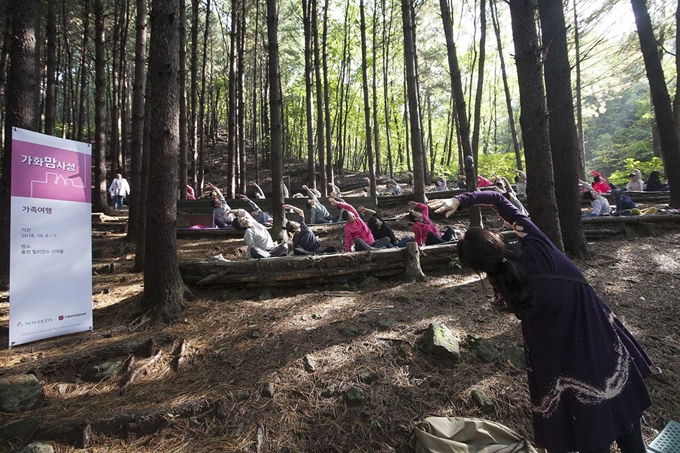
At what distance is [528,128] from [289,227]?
494 cm

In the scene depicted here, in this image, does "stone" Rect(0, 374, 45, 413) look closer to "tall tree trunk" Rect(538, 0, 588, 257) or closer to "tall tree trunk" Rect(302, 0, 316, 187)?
"tall tree trunk" Rect(538, 0, 588, 257)

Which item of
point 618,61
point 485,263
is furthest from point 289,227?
point 618,61

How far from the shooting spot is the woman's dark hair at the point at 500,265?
175 cm

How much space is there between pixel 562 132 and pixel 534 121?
202 cm

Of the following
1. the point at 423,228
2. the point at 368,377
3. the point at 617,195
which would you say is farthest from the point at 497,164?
the point at 368,377

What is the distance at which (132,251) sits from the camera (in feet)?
28.0

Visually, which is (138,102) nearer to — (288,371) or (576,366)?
(288,371)

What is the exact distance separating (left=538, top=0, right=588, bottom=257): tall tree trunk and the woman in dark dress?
5.28 m

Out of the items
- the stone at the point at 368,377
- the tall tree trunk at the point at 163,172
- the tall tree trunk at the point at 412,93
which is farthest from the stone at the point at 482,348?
the tall tree trunk at the point at 412,93

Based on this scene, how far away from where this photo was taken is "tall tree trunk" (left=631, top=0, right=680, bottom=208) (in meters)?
8.80

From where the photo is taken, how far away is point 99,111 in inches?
474

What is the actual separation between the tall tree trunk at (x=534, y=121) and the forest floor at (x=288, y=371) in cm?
137

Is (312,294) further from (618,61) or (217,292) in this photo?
(618,61)

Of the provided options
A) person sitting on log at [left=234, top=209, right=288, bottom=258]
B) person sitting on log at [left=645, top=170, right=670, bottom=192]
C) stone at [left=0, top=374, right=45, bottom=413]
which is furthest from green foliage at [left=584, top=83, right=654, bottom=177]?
stone at [left=0, top=374, right=45, bottom=413]
